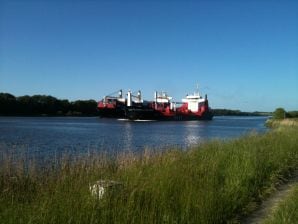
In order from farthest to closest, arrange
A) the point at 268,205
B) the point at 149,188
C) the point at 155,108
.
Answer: the point at 155,108
the point at 268,205
the point at 149,188

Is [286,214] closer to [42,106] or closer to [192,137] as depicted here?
Result: [192,137]

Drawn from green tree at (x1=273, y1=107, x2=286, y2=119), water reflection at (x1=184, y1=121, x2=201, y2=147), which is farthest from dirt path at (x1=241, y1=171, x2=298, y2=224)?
green tree at (x1=273, y1=107, x2=286, y2=119)

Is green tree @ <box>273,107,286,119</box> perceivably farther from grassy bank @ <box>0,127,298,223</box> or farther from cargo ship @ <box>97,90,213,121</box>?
grassy bank @ <box>0,127,298,223</box>

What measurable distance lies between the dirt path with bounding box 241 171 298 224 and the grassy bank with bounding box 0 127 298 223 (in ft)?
0.64

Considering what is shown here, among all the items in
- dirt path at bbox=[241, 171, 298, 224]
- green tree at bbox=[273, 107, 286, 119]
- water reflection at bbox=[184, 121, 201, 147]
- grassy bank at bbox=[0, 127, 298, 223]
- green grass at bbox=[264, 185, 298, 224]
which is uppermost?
green tree at bbox=[273, 107, 286, 119]

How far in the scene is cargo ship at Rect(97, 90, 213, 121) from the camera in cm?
12088

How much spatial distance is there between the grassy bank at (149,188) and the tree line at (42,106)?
133 meters

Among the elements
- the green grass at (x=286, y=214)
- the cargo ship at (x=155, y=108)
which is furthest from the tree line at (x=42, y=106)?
the green grass at (x=286, y=214)

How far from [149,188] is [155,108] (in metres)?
123

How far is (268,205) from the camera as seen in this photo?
331 inches

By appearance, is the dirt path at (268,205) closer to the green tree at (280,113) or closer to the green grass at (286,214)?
the green grass at (286,214)

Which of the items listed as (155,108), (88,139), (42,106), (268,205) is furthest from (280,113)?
(268,205)

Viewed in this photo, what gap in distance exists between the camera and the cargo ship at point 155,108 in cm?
12088

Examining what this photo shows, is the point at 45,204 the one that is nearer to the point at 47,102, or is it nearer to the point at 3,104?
the point at 3,104
